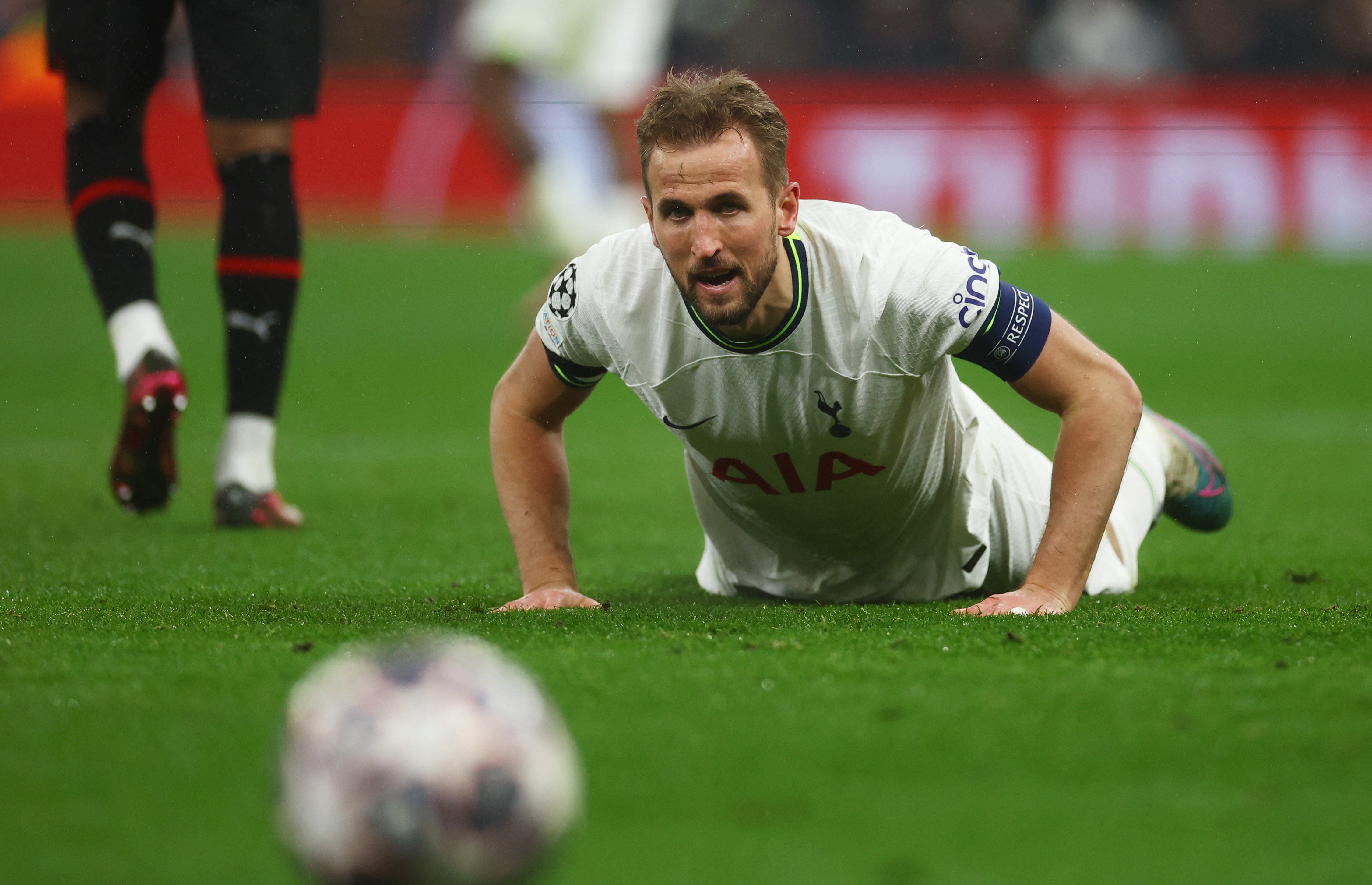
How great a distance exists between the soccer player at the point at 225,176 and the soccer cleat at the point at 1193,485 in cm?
242

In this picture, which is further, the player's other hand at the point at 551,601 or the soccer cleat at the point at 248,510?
the soccer cleat at the point at 248,510

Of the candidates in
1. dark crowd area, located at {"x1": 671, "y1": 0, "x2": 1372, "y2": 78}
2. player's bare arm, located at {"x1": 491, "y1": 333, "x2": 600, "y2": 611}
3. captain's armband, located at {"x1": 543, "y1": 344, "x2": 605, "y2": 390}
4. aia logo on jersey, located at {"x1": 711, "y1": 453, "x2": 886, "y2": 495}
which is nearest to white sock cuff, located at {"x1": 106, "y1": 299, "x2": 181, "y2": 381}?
player's bare arm, located at {"x1": 491, "y1": 333, "x2": 600, "y2": 611}

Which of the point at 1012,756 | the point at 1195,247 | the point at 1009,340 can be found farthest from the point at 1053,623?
the point at 1195,247

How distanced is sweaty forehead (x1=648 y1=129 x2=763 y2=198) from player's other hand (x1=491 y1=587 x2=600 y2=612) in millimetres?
867

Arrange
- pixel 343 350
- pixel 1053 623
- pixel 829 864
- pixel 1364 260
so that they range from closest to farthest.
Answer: pixel 829 864
pixel 1053 623
pixel 343 350
pixel 1364 260

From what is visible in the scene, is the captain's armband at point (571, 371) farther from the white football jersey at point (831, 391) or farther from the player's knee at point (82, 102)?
the player's knee at point (82, 102)

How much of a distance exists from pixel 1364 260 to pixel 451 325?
716 cm

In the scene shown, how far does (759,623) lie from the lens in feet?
9.70

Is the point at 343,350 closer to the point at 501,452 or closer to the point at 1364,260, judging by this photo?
the point at 501,452

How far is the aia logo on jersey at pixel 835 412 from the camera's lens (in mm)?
2994

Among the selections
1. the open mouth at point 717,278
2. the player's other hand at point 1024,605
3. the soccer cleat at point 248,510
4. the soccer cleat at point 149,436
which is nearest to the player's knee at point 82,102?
the soccer cleat at point 149,436

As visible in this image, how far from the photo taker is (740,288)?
280 centimetres

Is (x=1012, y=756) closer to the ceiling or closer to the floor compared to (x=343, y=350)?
closer to the ceiling


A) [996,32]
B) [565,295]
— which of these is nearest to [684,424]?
[565,295]
